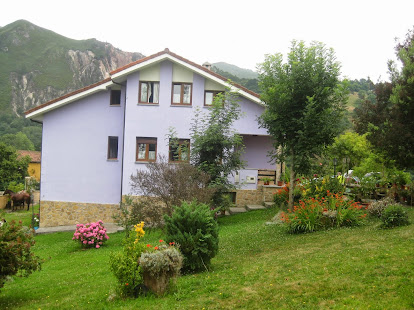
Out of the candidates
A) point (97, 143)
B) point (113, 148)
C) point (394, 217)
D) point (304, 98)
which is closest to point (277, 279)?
point (394, 217)

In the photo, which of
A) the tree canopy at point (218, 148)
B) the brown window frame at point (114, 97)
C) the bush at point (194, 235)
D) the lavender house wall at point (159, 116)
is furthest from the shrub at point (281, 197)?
the bush at point (194, 235)

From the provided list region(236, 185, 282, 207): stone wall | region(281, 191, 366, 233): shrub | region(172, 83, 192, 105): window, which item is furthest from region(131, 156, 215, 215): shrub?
region(236, 185, 282, 207): stone wall

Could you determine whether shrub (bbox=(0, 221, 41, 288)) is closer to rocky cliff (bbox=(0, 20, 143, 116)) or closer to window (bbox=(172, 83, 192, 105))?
window (bbox=(172, 83, 192, 105))

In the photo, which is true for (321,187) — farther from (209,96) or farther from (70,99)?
(70,99)

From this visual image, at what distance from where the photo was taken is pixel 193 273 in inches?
343

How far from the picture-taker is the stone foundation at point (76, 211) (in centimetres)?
2230

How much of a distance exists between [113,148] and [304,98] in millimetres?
12539

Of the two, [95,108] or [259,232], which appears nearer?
[259,232]

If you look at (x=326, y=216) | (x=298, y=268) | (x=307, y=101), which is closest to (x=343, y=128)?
(x=307, y=101)

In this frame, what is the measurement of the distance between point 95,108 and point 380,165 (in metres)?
16.3

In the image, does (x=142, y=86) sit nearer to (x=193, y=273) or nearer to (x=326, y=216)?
(x=326, y=216)

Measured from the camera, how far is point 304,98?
14547mm

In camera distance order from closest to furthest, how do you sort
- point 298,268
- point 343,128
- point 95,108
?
point 298,268 → point 343,128 → point 95,108

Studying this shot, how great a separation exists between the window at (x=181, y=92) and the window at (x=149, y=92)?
3.04 feet
